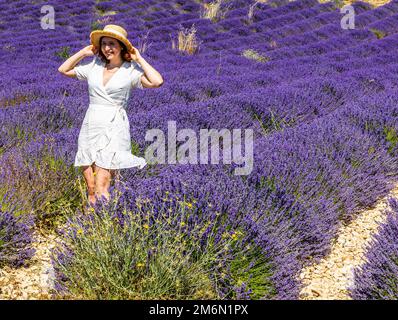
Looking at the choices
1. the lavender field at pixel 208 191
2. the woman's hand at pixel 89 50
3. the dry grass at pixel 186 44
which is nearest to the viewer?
the lavender field at pixel 208 191

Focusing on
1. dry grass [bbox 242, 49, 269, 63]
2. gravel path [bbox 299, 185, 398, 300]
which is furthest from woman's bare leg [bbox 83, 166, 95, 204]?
dry grass [bbox 242, 49, 269, 63]

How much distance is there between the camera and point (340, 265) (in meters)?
3.23

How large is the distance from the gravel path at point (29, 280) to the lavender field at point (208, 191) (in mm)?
57

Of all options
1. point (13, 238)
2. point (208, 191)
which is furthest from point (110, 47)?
point (13, 238)

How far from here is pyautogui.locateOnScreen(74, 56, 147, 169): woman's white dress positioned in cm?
288

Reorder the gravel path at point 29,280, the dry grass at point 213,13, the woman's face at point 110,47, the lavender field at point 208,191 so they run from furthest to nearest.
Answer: the dry grass at point 213,13 < the woman's face at point 110,47 < the gravel path at point 29,280 < the lavender field at point 208,191

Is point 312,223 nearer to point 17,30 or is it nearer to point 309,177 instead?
point 309,177

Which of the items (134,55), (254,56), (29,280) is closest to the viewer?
(29,280)

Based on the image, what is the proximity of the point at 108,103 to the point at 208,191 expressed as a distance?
837 millimetres

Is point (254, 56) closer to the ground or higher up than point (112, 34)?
closer to the ground

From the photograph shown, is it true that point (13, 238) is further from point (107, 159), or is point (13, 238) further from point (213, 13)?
point (213, 13)

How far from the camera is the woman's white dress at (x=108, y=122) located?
9.45 ft

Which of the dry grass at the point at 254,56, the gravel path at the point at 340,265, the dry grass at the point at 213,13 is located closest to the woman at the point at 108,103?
the gravel path at the point at 340,265

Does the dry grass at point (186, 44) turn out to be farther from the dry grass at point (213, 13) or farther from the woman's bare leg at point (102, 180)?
the woman's bare leg at point (102, 180)
